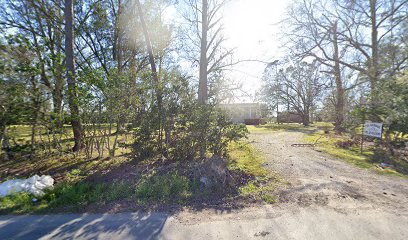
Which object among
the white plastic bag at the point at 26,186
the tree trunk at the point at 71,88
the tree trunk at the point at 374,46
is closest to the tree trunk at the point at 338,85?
the tree trunk at the point at 374,46

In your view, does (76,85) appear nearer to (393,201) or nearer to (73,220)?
(73,220)

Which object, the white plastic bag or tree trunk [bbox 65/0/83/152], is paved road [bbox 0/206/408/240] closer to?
the white plastic bag

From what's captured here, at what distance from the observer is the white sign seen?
7.91 metres

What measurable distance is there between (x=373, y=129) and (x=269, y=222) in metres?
8.05

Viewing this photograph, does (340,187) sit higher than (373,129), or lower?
lower

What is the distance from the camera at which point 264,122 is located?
1448 inches

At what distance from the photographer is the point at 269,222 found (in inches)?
126

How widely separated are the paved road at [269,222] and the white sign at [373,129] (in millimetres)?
4514

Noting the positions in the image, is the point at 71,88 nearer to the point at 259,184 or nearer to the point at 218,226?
the point at 218,226

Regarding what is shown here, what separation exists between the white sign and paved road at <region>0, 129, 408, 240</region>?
4.51m

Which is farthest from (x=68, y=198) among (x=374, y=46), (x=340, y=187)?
(x=374, y=46)

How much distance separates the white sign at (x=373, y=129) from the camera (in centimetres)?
791

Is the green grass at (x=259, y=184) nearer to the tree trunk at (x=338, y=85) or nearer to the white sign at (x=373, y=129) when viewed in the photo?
the white sign at (x=373, y=129)

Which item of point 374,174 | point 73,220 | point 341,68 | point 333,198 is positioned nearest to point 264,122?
point 341,68
